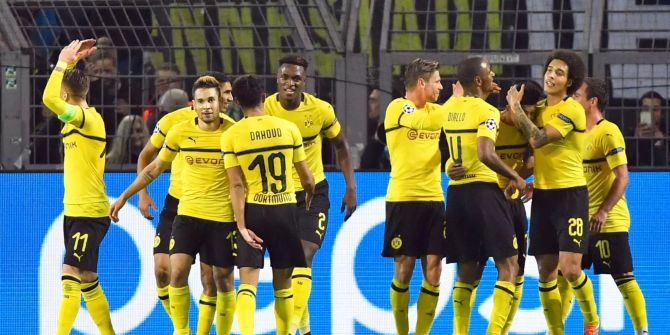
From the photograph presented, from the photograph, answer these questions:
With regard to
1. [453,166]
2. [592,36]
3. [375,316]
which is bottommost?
[375,316]

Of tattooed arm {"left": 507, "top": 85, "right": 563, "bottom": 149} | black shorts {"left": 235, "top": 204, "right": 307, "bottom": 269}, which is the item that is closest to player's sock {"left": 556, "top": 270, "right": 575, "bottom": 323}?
tattooed arm {"left": 507, "top": 85, "right": 563, "bottom": 149}

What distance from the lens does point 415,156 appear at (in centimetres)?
1359

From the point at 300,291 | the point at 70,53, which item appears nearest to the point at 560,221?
the point at 300,291

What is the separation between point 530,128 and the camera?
12.9 m

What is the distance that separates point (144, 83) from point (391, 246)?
9.12 ft

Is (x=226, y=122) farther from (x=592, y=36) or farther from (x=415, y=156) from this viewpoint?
(x=592, y=36)

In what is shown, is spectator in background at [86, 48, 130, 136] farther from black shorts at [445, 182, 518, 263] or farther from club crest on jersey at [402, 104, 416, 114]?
black shorts at [445, 182, 518, 263]

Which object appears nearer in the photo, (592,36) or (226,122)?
(226,122)

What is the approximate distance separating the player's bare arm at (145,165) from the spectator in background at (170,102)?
0.94 metres

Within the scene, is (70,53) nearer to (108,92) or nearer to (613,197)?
(108,92)

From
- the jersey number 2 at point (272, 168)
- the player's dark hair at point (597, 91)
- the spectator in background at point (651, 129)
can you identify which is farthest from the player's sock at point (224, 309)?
the spectator in background at point (651, 129)

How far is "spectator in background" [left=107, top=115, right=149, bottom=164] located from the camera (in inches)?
597

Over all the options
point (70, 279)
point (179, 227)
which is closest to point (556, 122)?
point (179, 227)

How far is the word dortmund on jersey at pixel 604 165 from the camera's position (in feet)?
44.8
